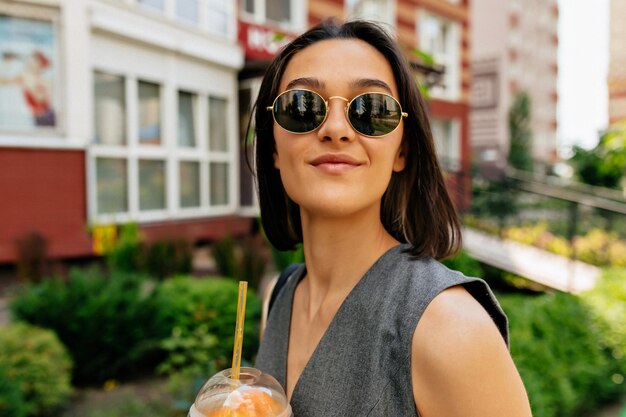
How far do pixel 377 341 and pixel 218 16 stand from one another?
11141mm

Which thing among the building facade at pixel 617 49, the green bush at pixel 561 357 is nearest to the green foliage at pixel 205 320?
the green bush at pixel 561 357

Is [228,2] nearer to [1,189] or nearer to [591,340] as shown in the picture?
[1,189]

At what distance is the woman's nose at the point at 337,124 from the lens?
1.27 metres

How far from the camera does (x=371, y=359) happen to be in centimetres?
113

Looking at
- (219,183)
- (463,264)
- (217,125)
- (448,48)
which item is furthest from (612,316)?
(448,48)

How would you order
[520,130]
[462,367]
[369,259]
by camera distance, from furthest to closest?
1. [520,130]
2. [369,259]
3. [462,367]

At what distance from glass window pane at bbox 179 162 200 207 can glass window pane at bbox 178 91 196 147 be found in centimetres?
48

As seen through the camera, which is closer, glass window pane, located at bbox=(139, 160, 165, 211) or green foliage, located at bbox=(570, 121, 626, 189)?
glass window pane, located at bbox=(139, 160, 165, 211)

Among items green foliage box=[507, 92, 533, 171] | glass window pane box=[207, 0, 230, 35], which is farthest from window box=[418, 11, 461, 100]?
green foliage box=[507, 92, 533, 171]

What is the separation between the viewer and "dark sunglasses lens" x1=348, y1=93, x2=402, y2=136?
127cm

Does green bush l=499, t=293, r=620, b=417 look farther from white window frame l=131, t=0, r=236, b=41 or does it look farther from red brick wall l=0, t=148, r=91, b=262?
white window frame l=131, t=0, r=236, b=41

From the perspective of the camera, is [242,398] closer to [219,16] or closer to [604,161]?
[219,16]

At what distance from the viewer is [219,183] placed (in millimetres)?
11867

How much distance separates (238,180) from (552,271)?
686cm
